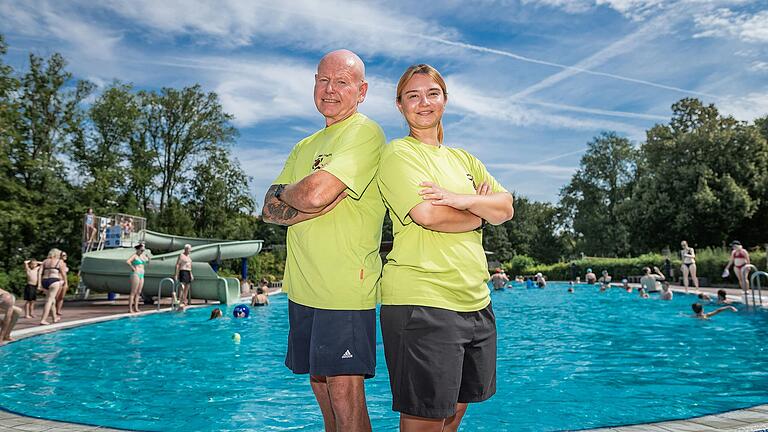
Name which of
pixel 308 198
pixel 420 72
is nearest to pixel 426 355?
pixel 308 198

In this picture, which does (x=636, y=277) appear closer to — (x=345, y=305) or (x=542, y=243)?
(x=542, y=243)

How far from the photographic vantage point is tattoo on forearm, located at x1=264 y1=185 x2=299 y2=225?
2432 millimetres

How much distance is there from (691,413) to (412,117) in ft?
16.1

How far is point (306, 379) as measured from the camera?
7781mm

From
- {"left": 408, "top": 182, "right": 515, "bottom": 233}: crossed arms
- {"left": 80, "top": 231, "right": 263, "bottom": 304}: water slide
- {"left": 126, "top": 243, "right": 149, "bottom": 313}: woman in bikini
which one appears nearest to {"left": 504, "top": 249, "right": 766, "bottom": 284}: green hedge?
{"left": 80, "top": 231, "right": 263, "bottom": 304}: water slide

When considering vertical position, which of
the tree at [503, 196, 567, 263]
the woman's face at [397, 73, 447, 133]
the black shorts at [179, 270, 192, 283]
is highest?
the tree at [503, 196, 567, 263]

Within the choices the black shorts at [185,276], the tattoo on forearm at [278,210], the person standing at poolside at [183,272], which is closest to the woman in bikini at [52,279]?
the person standing at poolside at [183,272]

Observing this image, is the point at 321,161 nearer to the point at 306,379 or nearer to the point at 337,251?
the point at 337,251

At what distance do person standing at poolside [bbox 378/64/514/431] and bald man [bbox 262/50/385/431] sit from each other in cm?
11

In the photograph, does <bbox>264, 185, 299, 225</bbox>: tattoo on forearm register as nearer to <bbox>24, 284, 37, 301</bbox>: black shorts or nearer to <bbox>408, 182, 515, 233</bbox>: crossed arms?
<bbox>408, 182, 515, 233</bbox>: crossed arms

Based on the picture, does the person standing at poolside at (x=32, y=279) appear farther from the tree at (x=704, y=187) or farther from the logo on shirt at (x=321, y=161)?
the tree at (x=704, y=187)

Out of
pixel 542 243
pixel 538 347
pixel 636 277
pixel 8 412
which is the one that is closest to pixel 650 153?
pixel 636 277

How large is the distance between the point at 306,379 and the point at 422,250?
6.09m

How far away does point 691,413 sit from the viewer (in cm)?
541
